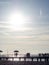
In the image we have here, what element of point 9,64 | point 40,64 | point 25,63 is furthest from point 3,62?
point 40,64

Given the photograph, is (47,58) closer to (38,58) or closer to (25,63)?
(38,58)

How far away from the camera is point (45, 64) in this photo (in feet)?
145

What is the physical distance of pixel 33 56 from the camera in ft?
174

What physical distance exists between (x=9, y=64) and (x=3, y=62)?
1.50 metres

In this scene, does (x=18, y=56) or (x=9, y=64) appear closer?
(x=9, y=64)

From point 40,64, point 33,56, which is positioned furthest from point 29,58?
point 40,64

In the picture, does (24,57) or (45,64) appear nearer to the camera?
(45,64)

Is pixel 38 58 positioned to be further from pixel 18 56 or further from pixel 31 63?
pixel 31 63

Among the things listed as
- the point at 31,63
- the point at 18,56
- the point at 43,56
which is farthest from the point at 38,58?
the point at 31,63

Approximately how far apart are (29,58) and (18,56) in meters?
3.06

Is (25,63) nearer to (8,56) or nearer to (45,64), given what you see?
(45,64)

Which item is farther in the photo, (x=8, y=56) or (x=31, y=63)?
(x=8, y=56)

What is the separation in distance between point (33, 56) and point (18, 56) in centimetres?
396

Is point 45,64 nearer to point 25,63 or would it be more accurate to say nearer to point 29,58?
point 25,63
